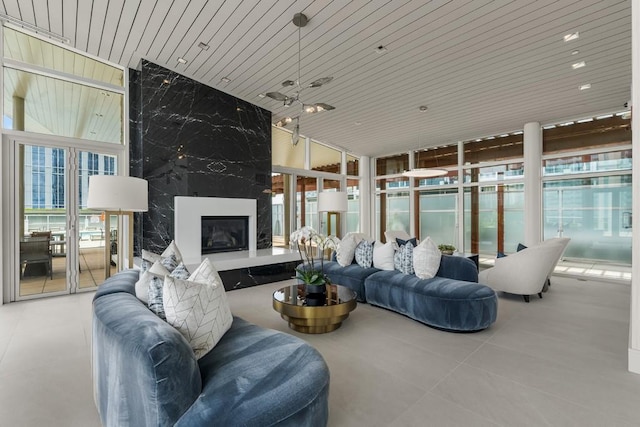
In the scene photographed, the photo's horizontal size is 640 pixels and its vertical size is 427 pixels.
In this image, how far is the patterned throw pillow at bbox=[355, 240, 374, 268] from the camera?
4469 millimetres

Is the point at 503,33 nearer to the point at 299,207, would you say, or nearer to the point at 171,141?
the point at 171,141

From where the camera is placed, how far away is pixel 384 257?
4.28 m

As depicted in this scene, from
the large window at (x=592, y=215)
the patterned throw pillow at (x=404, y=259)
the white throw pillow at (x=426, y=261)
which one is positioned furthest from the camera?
the large window at (x=592, y=215)

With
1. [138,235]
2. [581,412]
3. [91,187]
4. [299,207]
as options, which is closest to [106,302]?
[91,187]

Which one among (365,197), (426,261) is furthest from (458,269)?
(365,197)

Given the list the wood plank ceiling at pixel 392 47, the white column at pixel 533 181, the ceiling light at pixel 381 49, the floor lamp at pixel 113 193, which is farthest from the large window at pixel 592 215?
the floor lamp at pixel 113 193

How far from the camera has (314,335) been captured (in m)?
3.13

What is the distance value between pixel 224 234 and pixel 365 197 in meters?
4.40

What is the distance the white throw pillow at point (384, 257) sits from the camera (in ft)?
13.9

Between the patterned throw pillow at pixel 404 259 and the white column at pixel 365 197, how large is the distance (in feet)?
16.0

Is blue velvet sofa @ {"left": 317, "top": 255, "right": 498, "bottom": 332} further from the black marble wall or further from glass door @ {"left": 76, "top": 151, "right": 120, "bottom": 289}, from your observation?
glass door @ {"left": 76, "top": 151, "right": 120, "bottom": 289}

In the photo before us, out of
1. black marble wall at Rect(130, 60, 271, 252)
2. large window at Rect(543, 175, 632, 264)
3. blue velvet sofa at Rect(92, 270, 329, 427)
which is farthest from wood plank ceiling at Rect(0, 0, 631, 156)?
blue velvet sofa at Rect(92, 270, 329, 427)

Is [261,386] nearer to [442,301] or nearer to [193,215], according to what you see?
[442,301]

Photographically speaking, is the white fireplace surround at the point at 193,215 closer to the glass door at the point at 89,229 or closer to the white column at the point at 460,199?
the glass door at the point at 89,229
